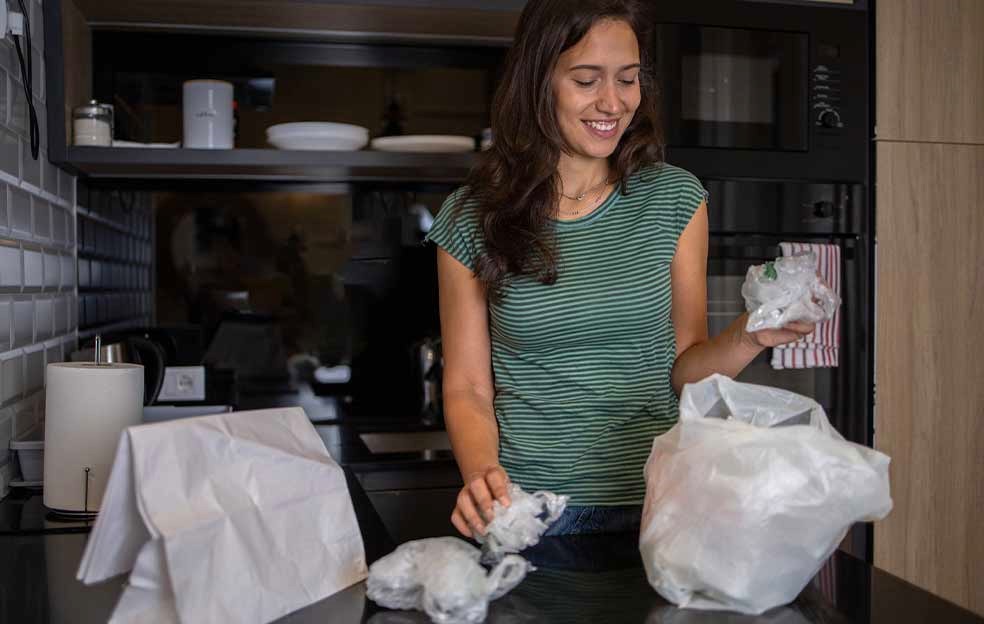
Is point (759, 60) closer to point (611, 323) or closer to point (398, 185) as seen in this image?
point (398, 185)

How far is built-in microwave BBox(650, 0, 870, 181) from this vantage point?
2188 millimetres

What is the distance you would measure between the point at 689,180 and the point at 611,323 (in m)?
0.25

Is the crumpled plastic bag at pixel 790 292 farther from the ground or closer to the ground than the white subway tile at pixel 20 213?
closer to the ground

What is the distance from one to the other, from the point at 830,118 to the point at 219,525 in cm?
179

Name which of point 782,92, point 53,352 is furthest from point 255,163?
point 782,92

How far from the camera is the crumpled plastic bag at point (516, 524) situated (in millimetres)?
1054

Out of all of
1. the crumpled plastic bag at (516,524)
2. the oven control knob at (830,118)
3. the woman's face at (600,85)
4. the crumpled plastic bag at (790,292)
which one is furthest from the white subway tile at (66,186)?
the oven control knob at (830,118)

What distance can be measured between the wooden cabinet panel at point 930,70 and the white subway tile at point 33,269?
1791 millimetres

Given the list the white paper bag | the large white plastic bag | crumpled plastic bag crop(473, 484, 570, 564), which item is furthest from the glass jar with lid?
the large white plastic bag

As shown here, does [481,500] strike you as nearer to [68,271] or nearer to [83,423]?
[83,423]

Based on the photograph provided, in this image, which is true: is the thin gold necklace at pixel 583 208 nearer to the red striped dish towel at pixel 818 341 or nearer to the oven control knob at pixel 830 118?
the red striped dish towel at pixel 818 341

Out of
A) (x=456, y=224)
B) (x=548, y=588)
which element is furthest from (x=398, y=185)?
(x=548, y=588)

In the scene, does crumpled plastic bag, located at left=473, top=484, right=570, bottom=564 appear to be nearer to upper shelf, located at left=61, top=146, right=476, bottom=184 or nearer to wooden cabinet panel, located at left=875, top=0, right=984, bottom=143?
upper shelf, located at left=61, top=146, right=476, bottom=184

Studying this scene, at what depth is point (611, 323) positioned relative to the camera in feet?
4.62
